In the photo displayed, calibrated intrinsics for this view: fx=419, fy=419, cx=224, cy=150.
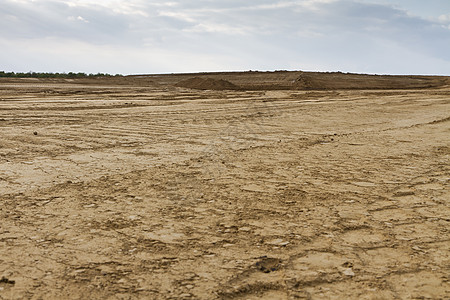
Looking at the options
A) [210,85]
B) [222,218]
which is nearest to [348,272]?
[222,218]

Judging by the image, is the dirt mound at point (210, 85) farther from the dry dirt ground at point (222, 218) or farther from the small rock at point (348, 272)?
the small rock at point (348, 272)

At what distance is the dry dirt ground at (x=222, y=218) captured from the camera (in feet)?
6.98

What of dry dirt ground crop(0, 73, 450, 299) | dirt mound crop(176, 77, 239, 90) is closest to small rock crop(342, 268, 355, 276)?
dry dirt ground crop(0, 73, 450, 299)

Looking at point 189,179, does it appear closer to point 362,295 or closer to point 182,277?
point 182,277

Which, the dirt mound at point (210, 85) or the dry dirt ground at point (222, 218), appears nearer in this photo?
the dry dirt ground at point (222, 218)

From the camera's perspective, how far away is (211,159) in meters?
4.99

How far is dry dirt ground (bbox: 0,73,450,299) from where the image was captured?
6.98 feet

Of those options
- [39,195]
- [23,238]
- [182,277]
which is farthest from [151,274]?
[39,195]

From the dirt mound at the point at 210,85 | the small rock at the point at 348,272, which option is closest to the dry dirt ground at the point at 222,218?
the small rock at the point at 348,272

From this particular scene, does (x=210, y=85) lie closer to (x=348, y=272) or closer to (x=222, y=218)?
(x=222, y=218)

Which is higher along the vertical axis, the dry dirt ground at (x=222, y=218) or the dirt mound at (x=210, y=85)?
the dirt mound at (x=210, y=85)

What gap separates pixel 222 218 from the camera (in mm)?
3029

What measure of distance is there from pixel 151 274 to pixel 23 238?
0.96m

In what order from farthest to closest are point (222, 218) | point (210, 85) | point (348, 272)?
point (210, 85) < point (222, 218) < point (348, 272)
